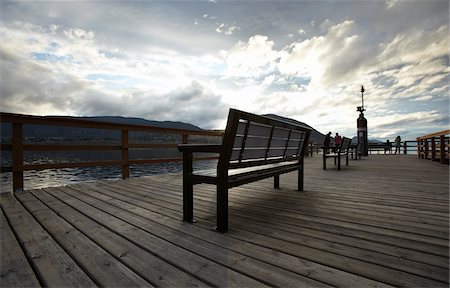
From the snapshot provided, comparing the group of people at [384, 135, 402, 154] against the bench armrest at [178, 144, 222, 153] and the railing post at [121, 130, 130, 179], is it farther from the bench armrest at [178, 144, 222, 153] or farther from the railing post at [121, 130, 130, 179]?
the bench armrest at [178, 144, 222, 153]

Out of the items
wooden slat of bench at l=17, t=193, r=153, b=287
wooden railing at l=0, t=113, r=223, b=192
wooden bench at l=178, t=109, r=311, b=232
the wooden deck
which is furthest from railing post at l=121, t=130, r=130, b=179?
wooden bench at l=178, t=109, r=311, b=232

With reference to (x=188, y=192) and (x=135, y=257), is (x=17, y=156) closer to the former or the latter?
(x=188, y=192)

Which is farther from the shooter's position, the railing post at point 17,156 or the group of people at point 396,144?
the group of people at point 396,144

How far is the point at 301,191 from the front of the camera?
3.62 metres

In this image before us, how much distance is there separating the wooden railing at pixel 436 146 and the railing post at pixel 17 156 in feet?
34.8

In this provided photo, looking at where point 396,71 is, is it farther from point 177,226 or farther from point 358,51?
point 177,226

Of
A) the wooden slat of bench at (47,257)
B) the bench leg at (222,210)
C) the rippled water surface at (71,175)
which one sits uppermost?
the bench leg at (222,210)

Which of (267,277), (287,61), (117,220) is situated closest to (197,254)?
(267,277)

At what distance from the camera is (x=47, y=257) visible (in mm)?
1473

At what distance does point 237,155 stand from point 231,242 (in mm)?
819

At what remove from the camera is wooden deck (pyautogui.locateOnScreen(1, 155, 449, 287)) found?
1.24m

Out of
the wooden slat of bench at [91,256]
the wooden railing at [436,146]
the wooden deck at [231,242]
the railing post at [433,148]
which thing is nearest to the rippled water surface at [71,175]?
the wooden slat of bench at [91,256]

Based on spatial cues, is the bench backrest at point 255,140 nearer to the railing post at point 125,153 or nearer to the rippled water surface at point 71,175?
the railing post at point 125,153

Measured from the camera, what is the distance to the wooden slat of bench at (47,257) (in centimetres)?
121
